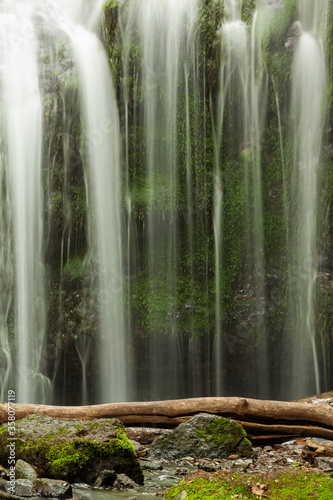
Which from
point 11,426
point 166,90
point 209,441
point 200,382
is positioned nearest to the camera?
point 11,426

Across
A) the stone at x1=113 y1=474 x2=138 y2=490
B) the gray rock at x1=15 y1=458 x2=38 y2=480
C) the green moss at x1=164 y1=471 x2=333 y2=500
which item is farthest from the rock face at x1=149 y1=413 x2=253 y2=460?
the green moss at x1=164 y1=471 x2=333 y2=500

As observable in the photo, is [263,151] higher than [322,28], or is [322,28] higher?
[322,28]

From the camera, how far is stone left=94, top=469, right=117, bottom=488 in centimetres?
353

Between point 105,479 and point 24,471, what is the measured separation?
59 cm

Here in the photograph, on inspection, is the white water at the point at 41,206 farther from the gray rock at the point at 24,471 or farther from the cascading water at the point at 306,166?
the gray rock at the point at 24,471

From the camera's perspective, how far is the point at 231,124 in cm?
1097

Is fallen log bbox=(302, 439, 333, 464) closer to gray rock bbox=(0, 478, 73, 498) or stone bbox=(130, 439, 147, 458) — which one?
stone bbox=(130, 439, 147, 458)

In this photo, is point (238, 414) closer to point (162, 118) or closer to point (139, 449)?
point (139, 449)

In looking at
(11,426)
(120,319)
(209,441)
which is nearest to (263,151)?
(120,319)

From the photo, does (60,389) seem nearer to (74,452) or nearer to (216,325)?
(216,325)

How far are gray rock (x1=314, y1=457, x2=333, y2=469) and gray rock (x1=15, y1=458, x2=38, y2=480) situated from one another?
217cm

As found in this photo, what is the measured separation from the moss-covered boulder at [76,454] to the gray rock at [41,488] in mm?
224

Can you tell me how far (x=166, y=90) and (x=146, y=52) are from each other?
1.03m

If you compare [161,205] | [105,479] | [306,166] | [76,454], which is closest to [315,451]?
[105,479]
